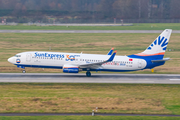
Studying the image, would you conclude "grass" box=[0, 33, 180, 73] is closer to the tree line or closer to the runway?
the runway

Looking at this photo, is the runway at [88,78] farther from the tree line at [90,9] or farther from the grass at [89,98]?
the tree line at [90,9]

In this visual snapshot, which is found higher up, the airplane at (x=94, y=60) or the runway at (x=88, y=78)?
the airplane at (x=94, y=60)

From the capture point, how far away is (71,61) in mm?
46750

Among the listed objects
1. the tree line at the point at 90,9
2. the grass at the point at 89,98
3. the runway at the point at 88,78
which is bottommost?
the grass at the point at 89,98

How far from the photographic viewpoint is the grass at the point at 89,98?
29719mm

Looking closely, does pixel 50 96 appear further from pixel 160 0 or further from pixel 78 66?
pixel 160 0

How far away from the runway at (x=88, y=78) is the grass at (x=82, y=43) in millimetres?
9266

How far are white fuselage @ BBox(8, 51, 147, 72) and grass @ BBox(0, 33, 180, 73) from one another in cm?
1053

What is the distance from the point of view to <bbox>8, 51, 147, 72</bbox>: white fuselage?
46.7m

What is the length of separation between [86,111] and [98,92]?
7.86 metres

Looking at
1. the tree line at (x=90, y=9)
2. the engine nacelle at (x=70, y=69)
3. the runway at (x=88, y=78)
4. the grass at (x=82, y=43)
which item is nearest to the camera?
the runway at (x=88, y=78)

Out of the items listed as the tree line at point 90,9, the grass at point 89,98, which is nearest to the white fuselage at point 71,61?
the grass at point 89,98

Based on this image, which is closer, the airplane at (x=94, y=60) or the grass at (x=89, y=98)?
the grass at (x=89, y=98)

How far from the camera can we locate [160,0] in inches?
7470
